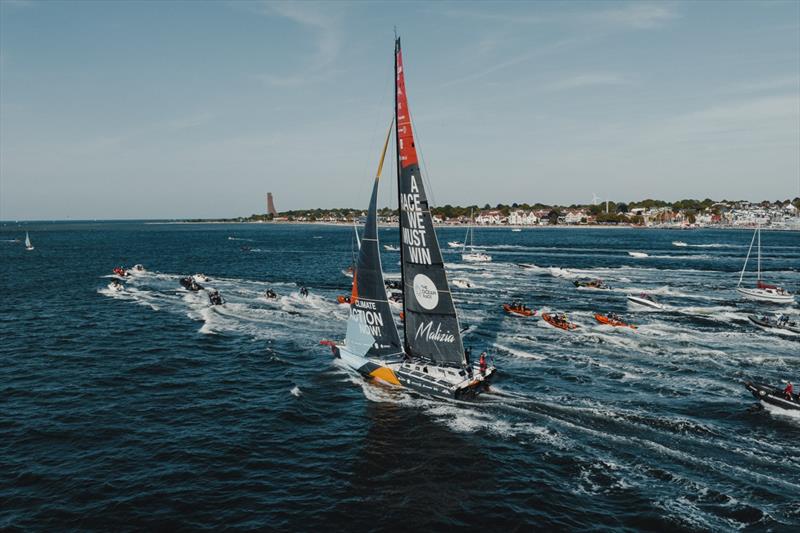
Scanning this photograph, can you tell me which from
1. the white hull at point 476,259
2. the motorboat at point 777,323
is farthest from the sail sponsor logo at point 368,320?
the white hull at point 476,259

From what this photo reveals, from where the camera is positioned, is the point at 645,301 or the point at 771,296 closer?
the point at 645,301

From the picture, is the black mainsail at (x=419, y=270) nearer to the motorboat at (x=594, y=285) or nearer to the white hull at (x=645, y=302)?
the white hull at (x=645, y=302)

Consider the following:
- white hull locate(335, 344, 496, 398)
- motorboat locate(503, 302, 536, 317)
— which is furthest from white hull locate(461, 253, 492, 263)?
white hull locate(335, 344, 496, 398)

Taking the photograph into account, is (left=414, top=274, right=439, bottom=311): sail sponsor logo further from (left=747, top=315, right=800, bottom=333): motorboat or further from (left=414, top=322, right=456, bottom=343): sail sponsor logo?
(left=747, top=315, right=800, bottom=333): motorboat

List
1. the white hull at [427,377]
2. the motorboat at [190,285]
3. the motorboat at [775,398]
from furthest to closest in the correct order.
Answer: the motorboat at [190,285]
the white hull at [427,377]
the motorboat at [775,398]

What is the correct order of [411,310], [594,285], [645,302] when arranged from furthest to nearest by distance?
[594,285], [645,302], [411,310]

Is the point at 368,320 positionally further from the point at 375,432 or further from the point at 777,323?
the point at 777,323

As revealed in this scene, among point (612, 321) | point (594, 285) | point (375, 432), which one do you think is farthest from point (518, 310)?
point (375, 432)

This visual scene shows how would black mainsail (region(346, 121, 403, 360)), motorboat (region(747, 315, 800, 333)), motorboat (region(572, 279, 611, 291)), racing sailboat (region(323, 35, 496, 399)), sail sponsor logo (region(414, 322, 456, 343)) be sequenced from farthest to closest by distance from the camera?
motorboat (region(572, 279, 611, 291))
motorboat (region(747, 315, 800, 333))
black mainsail (region(346, 121, 403, 360))
sail sponsor logo (region(414, 322, 456, 343))
racing sailboat (region(323, 35, 496, 399))
